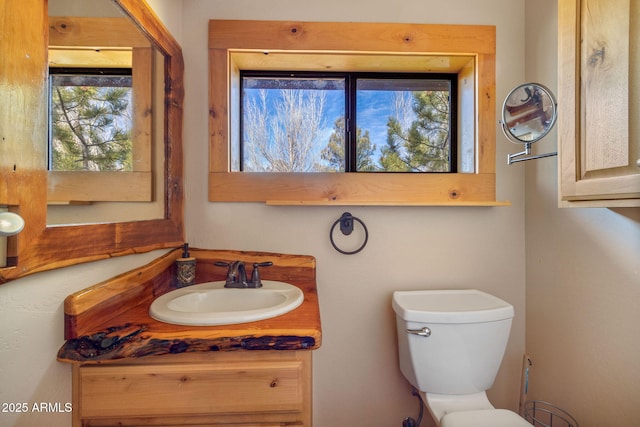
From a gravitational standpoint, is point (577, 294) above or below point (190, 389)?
above

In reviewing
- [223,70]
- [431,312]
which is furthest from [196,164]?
[431,312]

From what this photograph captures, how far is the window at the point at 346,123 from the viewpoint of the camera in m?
1.47

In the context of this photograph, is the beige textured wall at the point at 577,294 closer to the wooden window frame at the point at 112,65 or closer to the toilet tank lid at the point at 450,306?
the toilet tank lid at the point at 450,306

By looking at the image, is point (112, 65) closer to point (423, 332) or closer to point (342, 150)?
point (342, 150)

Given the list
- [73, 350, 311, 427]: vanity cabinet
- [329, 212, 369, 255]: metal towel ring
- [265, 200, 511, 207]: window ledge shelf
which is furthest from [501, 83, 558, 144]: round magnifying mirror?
[73, 350, 311, 427]: vanity cabinet

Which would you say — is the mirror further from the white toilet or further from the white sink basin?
the white toilet

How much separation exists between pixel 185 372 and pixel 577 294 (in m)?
1.45

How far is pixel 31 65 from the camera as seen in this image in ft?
2.02

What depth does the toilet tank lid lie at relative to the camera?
110 cm

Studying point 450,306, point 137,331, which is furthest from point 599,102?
point 137,331

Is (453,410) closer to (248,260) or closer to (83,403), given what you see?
(248,260)

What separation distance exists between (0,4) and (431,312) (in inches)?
57.0

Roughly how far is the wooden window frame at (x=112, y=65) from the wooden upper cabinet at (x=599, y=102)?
1.44 meters

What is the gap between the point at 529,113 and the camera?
3.63 feet
